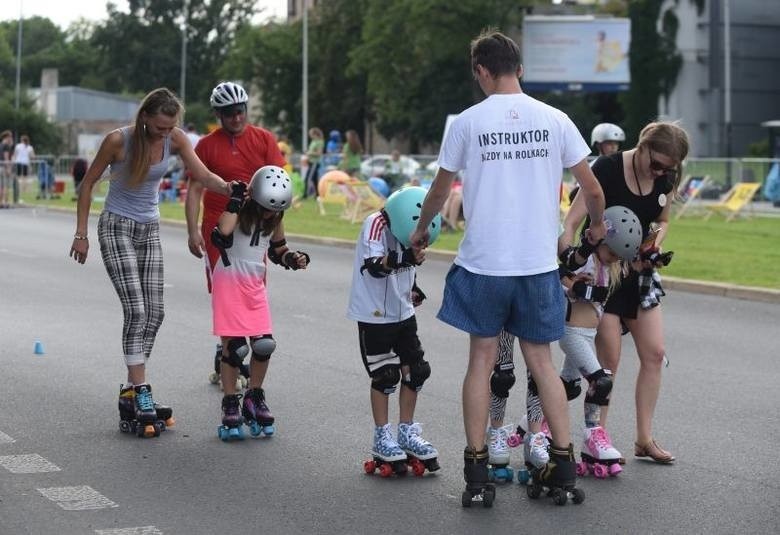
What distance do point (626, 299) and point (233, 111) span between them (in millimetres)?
2349

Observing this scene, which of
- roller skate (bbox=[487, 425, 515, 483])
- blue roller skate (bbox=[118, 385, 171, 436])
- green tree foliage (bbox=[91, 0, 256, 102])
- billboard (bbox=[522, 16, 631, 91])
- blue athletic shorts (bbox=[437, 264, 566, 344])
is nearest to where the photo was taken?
blue athletic shorts (bbox=[437, 264, 566, 344])

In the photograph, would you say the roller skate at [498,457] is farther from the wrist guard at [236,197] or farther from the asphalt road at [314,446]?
the wrist guard at [236,197]

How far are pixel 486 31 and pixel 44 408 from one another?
3.64 metres

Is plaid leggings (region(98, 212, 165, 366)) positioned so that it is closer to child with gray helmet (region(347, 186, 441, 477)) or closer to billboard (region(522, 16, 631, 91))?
child with gray helmet (region(347, 186, 441, 477))

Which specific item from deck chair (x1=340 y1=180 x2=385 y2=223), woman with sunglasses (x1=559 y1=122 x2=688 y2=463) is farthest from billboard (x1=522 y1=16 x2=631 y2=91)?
woman with sunglasses (x1=559 y1=122 x2=688 y2=463)

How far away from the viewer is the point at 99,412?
9.14m

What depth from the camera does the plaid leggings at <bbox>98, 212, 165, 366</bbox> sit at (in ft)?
28.3

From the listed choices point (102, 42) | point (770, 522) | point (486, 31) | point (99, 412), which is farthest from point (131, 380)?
point (102, 42)

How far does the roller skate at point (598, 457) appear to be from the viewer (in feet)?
24.2

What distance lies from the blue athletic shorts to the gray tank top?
2385 millimetres

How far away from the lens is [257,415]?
8.36m

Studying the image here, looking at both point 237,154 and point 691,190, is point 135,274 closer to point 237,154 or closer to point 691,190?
point 237,154

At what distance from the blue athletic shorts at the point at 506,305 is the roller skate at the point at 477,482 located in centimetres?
50

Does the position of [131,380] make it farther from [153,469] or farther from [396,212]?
[396,212]
